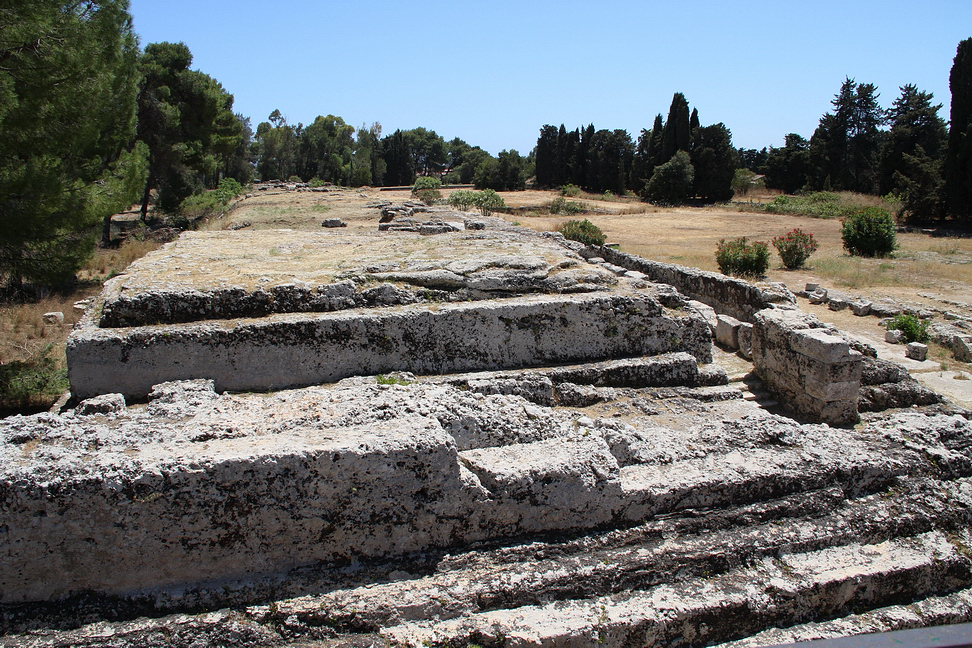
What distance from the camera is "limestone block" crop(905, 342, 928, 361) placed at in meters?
9.03

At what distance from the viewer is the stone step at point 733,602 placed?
9.09ft

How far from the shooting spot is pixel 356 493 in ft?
9.45

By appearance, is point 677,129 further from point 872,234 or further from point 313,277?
point 313,277

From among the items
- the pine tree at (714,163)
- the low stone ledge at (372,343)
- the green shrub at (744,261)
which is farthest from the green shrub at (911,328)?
the pine tree at (714,163)

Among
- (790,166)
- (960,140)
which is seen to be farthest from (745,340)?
(790,166)

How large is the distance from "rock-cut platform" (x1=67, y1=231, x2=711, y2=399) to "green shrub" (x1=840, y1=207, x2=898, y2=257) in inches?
636

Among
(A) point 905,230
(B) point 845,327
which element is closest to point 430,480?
(B) point 845,327

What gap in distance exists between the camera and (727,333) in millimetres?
8070

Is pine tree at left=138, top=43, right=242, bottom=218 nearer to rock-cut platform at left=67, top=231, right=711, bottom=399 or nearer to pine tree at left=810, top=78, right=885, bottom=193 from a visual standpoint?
rock-cut platform at left=67, top=231, right=711, bottom=399

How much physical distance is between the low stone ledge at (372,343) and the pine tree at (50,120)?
14.6 feet

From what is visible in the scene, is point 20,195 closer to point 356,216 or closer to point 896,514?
point 896,514

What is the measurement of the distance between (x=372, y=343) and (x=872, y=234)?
62.5ft

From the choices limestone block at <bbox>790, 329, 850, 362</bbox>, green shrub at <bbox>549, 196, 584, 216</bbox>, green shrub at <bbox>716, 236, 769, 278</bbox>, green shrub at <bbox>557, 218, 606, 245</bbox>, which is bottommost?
limestone block at <bbox>790, 329, 850, 362</bbox>

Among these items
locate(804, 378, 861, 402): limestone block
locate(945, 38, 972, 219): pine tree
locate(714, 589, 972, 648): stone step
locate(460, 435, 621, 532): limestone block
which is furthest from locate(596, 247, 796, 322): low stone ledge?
locate(945, 38, 972, 219): pine tree
